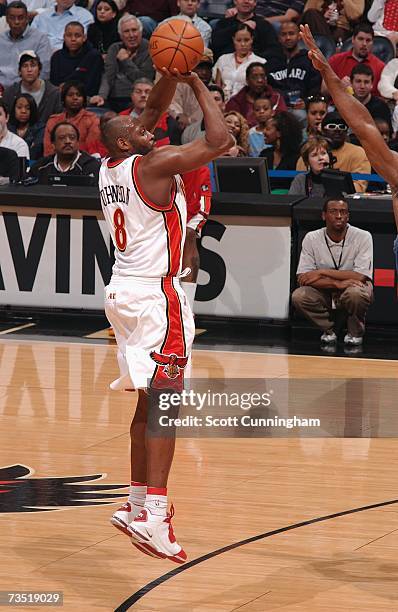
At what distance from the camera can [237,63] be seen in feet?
51.3

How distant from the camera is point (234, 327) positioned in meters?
12.0

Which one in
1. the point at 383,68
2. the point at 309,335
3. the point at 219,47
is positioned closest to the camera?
the point at 309,335

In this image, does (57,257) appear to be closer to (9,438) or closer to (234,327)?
(234,327)

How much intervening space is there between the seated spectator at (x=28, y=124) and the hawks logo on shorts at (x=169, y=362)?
9.44 metres

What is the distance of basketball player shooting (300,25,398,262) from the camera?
5.51 m

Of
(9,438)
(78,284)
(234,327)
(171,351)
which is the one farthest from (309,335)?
A: (171,351)

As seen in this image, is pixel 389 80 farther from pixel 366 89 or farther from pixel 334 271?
pixel 334 271

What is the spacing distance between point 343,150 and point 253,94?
2155 millimetres

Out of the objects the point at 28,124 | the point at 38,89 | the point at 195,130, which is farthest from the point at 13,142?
the point at 195,130

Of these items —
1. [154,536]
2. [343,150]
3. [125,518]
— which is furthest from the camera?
[343,150]

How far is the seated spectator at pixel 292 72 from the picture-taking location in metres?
15.1

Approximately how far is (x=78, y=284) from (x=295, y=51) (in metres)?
5.03
